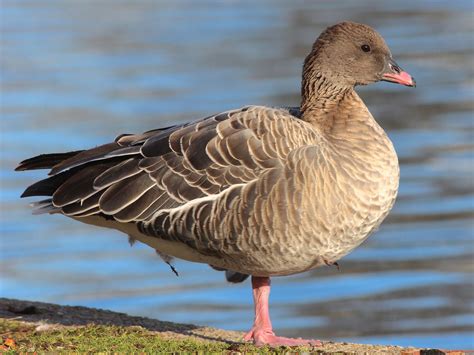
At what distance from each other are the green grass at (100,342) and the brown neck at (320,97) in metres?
1.80

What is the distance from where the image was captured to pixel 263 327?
329 inches

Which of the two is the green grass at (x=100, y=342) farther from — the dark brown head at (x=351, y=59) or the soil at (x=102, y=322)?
the dark brown head at (x=351, y=59)

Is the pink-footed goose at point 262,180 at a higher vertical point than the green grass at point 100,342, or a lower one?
higher

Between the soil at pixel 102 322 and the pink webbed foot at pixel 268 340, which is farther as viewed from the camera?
the soil at pixel 102 322

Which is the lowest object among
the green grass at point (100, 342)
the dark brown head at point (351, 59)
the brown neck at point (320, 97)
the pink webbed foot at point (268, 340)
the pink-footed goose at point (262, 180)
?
the green grass at point (100, 342)

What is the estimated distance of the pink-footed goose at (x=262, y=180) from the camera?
7.86 metres

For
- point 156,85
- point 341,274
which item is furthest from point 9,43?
point 341,274

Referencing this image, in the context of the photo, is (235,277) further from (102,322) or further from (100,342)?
(100,342)

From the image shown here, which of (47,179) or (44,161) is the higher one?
(44,161)

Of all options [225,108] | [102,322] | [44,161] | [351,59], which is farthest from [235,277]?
[225,108]

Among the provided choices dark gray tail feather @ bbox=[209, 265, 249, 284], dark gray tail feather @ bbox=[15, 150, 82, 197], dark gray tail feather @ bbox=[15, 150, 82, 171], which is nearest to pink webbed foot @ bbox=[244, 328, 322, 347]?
dark gray tail feather @ bbox=[209, 265, 249, 284]

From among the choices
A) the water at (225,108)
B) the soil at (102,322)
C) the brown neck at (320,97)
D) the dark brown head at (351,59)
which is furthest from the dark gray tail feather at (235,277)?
the water at (225,108)

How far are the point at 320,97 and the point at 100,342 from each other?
8.14ft

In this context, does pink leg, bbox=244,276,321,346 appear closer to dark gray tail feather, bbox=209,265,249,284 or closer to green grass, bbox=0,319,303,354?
green grass, bbox=0,319,303,354
